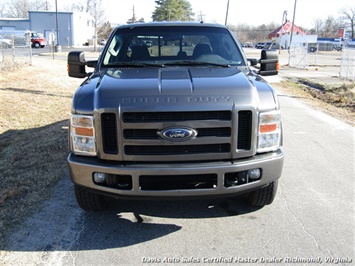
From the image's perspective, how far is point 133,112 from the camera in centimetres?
312

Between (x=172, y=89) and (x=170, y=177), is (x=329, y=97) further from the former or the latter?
(x=170, y=177)

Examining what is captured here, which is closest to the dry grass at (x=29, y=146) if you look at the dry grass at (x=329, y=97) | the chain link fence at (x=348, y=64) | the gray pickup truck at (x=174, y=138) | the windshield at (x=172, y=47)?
the gray pickup truck at (x=174, y=138)

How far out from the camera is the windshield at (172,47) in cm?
454

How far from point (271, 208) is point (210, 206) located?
0.67 meters

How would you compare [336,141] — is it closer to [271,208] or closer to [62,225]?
[271,208]

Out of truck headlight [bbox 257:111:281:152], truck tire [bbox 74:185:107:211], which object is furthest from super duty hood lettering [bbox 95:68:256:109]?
truck tire [bbox 74:185:107:211]

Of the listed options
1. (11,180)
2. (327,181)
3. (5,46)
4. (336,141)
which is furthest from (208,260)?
(5,46)

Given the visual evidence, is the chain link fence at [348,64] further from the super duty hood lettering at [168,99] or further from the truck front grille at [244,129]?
the super duty hood lettering at [168,99]

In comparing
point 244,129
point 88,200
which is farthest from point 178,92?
point 88,200

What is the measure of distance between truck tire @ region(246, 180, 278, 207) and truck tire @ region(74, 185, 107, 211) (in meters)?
1.56

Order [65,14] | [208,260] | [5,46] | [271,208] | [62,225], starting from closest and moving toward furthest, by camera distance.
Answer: [208,260], [62,225], [271,208], [5,46], [65,14]

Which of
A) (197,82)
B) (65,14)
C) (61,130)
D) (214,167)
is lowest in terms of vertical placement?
(61,130)

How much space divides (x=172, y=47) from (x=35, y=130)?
4.31 m

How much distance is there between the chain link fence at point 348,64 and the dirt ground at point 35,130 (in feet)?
14.4
